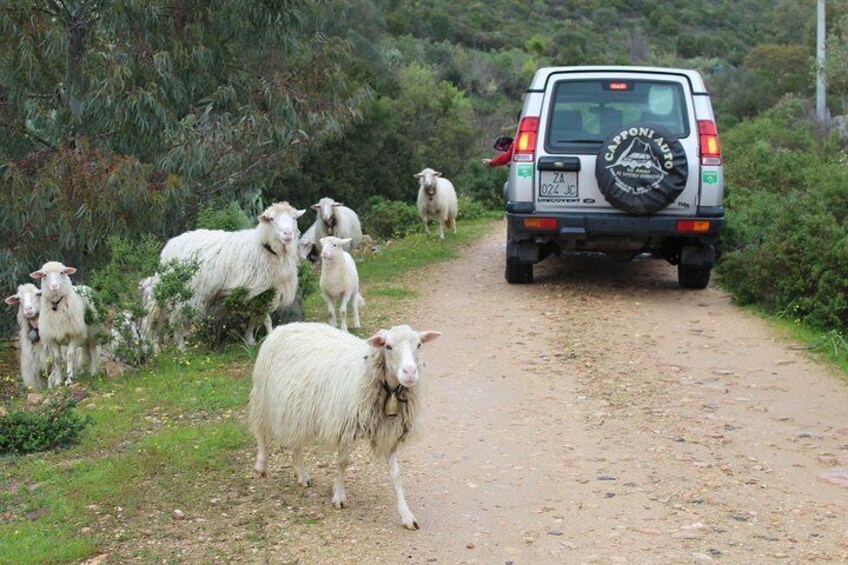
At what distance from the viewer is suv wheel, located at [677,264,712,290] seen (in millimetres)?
13188

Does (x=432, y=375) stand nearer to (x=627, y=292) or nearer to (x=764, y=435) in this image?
(x=764, y=435)

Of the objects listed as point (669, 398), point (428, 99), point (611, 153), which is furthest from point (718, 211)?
point (428, 99)

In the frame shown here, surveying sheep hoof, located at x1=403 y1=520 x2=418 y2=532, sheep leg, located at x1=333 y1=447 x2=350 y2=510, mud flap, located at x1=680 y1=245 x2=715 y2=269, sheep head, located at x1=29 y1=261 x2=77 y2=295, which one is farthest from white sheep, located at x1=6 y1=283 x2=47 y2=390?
mud flap, located at x1=680 y1=245 x2=715 y2=269

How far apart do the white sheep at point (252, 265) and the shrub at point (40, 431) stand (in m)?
3.07

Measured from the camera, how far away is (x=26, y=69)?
17.1 meters

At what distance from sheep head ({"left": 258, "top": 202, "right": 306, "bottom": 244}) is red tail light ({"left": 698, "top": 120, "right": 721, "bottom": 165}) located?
455 cm

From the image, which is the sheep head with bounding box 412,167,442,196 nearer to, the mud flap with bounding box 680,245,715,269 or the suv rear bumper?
the suv rear bumper

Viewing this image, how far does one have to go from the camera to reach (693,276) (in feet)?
43.7

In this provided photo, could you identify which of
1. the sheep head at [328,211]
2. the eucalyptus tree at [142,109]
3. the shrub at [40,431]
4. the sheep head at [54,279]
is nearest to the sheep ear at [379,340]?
the shrub at [40,431]

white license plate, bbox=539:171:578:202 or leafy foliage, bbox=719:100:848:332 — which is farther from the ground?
white license plate, bbox=539:171:578:202

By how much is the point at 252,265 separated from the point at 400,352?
209 inches

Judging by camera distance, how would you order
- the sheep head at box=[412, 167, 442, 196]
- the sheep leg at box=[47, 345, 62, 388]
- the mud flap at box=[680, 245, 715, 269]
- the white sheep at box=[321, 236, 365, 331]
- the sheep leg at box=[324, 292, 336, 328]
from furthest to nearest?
the sheep head at box=[412, 167, 442, 196]
the mud flap at box=[680, 245, 715, 269]
the sheep leg at box=[324, 292, 336, 328]
the white sheep at box=[321, 236, 365, 331]
the sheep leg at box=[47, 345, 62, 388]

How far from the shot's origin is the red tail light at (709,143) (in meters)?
12.4

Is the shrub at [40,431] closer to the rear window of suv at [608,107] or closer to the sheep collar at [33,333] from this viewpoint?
the sheep collar at [33,333]
